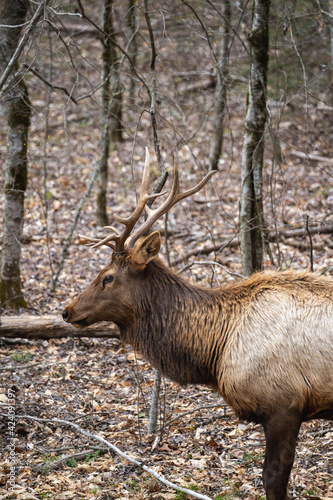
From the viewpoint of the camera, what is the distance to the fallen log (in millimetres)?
7535

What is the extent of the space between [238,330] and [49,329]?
12.3 feet

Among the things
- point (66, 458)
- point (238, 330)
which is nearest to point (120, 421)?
point (66, 458)

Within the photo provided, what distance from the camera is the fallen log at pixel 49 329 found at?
7535mm

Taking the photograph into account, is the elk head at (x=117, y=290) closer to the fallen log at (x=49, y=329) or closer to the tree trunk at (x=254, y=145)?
the tree trunk at (x=254, y=145)

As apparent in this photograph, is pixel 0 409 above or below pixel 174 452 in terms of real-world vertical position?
above

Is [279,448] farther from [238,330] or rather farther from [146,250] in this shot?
[146,250]

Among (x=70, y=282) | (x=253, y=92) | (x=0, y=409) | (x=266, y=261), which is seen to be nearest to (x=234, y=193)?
(x=266, y=261)

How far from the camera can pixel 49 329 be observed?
759cm

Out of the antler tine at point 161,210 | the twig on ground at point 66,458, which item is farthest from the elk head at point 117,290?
the twig on ground at point 66,458

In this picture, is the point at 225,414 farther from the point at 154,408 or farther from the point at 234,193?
the point at 234,193

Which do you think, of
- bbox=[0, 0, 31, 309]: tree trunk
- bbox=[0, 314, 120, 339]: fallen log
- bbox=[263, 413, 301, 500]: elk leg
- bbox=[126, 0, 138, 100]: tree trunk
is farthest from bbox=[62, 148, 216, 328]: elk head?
bbox=[0, 0, 31, 309]: tree trunk

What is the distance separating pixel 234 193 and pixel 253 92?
673cm

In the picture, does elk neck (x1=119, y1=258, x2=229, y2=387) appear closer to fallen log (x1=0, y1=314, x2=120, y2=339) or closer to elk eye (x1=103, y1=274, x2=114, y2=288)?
elk eye (x1=103, y1=274, x2=114, y2=288)

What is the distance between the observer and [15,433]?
5.68 m
